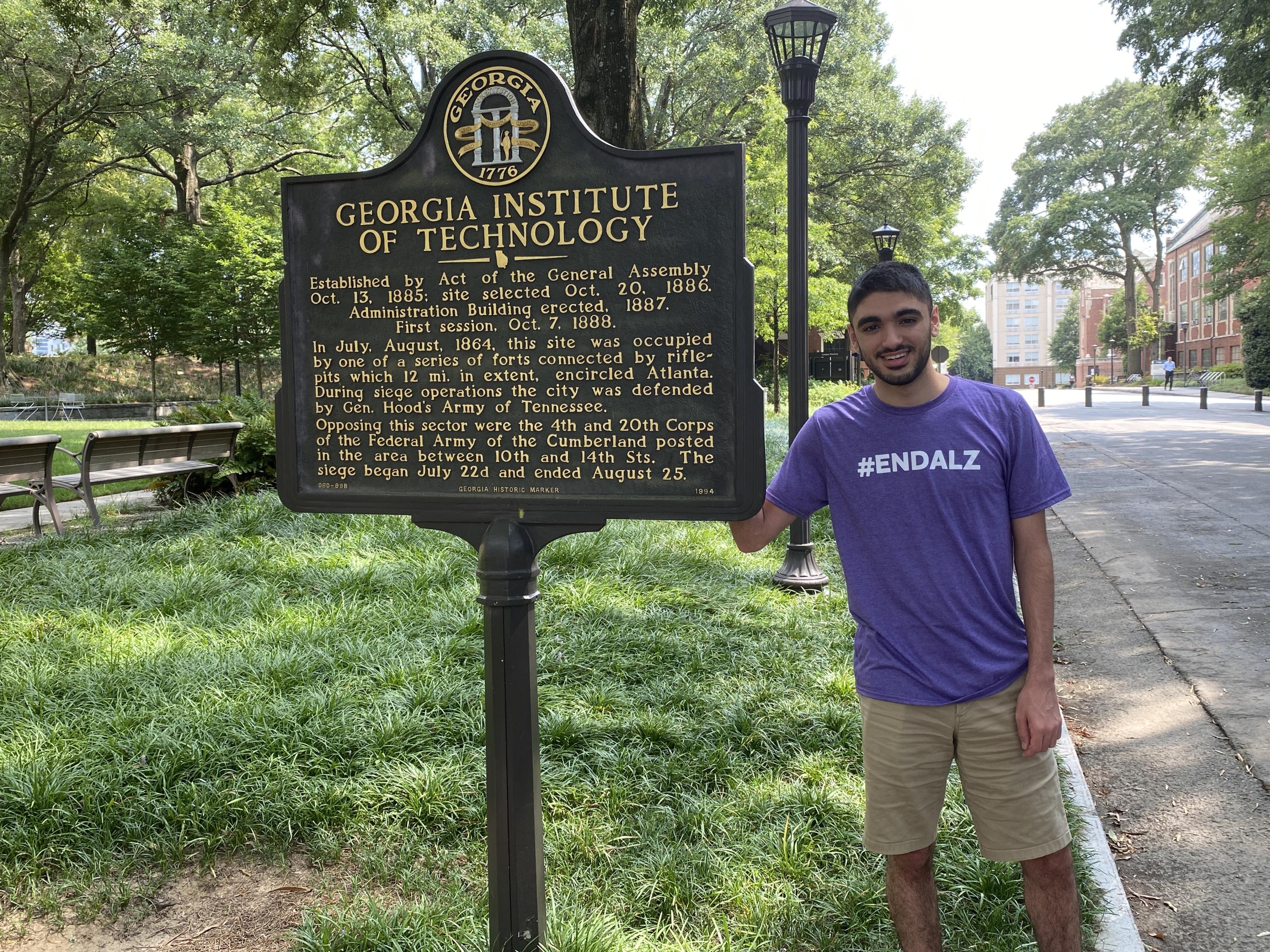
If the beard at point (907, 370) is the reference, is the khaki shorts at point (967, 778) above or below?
below

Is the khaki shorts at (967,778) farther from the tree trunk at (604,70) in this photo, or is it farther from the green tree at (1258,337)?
the green tree at (1258,337)

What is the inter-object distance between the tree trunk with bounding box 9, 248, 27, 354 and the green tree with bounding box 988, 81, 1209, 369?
6313 centimetres

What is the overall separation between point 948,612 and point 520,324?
1.34 metres

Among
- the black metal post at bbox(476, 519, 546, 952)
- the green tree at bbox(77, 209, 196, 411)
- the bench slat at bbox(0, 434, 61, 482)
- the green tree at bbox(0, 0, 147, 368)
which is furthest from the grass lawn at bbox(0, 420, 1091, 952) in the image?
the green tree at bbox(77, 209, 196, 411)

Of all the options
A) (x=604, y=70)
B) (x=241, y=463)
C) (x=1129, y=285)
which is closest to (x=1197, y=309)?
(x=1129, y=285)

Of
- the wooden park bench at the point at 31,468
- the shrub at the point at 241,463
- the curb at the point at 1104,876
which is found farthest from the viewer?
the shrub at the point at 241,463

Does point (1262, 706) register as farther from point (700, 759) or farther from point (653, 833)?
point (653, 833)

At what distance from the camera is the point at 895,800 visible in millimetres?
2365

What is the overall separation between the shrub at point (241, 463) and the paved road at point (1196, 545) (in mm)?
8304

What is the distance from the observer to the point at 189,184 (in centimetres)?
3359

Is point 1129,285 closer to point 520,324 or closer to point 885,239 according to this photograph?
point 885,239

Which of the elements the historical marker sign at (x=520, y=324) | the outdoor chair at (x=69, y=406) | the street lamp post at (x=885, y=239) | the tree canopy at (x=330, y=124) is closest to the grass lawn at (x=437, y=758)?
the historical marker sign at (x=520, y=324)

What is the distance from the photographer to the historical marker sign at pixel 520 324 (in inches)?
97.7

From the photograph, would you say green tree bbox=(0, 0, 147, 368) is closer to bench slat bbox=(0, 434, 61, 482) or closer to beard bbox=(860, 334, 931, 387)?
bench slat bbox=(0, 434, 61, 482)
